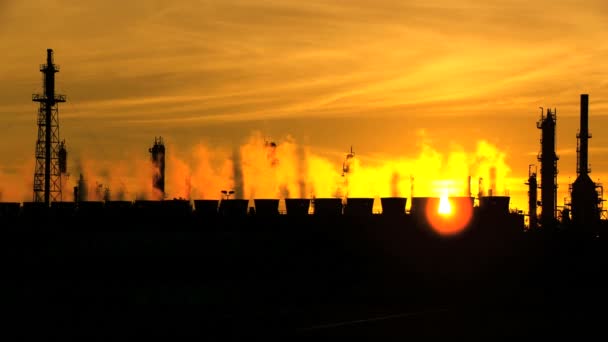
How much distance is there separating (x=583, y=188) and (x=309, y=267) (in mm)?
93086

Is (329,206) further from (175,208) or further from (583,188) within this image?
(583,188)

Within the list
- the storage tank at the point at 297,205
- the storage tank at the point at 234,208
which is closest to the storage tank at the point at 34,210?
the storage tank at the point at 234,208

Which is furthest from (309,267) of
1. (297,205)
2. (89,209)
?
(89,209)

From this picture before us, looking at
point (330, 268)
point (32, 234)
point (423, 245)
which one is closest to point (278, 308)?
point (330, 268)

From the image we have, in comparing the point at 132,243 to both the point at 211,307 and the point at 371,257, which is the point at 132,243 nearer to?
the point at 371,257

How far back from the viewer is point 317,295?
33656 mm

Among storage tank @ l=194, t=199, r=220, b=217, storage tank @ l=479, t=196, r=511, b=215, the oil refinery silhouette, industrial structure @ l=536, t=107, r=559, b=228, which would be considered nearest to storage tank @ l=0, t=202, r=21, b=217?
the oil refinery silhouette

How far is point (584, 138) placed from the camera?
13225 centimetres

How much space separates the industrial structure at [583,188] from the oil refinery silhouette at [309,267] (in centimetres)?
5666

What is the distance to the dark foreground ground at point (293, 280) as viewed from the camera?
73.5 feet

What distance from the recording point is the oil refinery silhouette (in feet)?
78.4

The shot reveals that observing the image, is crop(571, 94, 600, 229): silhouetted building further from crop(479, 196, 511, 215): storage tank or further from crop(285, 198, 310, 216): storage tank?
crop(285, 198, 310, 216): storage tank

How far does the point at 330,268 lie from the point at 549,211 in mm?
92561

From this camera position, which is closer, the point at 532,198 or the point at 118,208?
the point at 118,208
